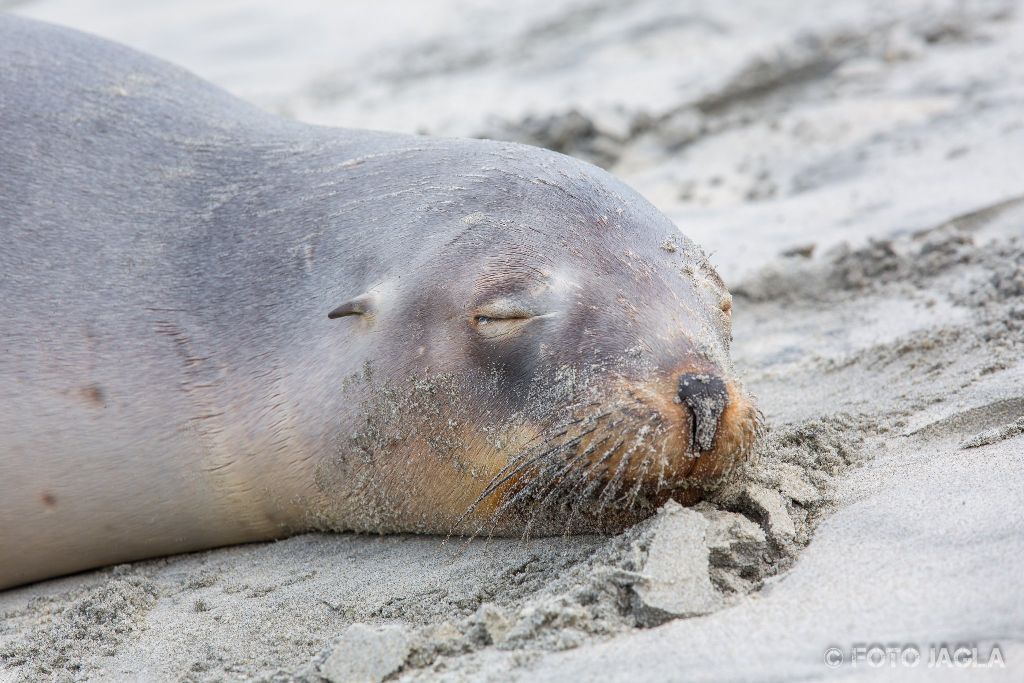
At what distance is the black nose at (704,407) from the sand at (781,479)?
18cm

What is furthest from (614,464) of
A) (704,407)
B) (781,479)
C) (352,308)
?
(352,308)

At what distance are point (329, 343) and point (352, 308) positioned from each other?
160 millimetres

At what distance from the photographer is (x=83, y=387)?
11.6ft

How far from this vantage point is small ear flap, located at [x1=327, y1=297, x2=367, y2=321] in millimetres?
3422

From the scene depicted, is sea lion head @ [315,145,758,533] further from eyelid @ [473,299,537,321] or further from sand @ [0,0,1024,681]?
sand @ [0,0,1024,681]

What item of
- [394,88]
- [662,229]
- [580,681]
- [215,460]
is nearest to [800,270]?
[662,229]

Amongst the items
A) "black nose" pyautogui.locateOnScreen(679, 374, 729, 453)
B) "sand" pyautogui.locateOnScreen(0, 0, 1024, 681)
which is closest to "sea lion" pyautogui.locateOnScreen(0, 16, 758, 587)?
"black nose" pyautogui.locateOnScreen(679, 374, 729, 453)

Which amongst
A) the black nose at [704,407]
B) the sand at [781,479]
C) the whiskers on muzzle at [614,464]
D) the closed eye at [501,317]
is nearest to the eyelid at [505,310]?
the closed eye at [501,317]

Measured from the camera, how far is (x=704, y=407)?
2.91 m

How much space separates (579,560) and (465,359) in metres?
0.65

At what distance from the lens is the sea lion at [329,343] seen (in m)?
3.06

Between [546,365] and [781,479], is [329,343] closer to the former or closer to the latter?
[546,365]

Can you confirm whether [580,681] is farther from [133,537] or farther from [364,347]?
[133,537]

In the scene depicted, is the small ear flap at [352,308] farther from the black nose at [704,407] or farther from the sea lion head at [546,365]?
the black nose at [704,407]
